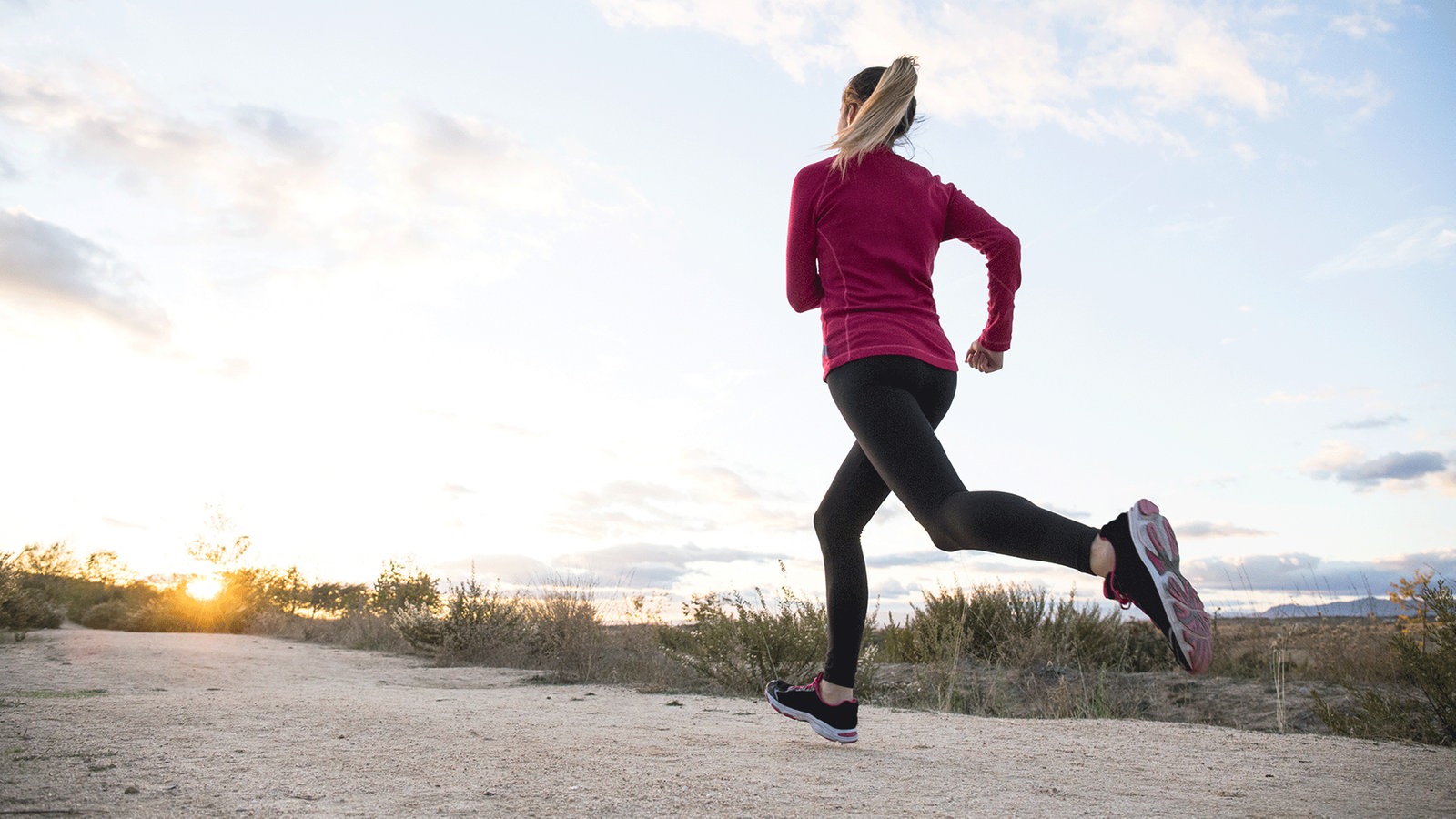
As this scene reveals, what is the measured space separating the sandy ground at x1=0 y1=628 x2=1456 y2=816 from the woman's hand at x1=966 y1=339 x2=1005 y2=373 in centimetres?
131

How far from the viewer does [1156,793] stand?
254cm

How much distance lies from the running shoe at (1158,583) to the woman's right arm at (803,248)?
4.10 feet

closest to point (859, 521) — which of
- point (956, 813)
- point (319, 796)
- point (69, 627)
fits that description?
point (956, 813)

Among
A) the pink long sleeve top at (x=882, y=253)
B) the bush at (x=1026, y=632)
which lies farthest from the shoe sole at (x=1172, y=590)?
the bush at (x=1026, y=632)

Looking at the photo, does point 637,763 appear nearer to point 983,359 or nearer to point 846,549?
point 846,549

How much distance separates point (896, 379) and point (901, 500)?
36 cm

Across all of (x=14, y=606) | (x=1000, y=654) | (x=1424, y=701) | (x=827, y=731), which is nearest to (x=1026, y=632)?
(x=1000, y=654)

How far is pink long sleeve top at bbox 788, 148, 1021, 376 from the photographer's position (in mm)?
2713

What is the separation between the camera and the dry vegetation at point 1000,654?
5352 millimetres

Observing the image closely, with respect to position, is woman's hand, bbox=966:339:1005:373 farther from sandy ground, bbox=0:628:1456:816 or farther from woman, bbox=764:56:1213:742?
sandy ground, bbox=0:628:1456:816

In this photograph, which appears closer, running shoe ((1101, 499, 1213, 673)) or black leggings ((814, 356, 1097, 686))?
running shoe ((1101, 499, 1213, 673))

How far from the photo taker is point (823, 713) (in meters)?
3.12

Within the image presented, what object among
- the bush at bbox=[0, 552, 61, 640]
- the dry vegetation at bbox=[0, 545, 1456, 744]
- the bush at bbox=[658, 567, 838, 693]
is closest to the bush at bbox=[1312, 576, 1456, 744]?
the dry vegetation at bbox=[0, 545, 1456, 744]

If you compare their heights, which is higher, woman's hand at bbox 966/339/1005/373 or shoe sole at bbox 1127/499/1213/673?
woman's hand at bbox 966/339/1005/373
